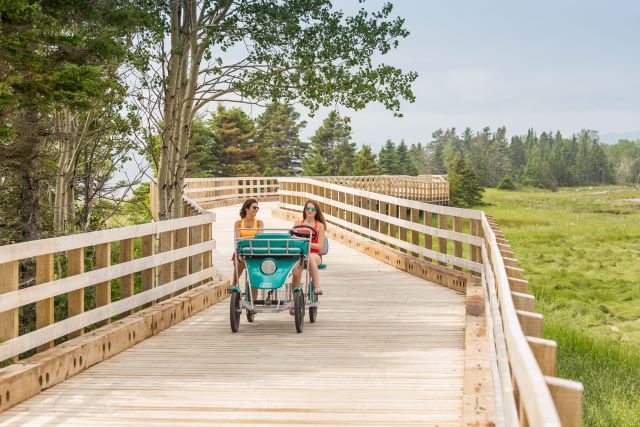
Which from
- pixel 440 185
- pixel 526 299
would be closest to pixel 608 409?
pixel 526 299

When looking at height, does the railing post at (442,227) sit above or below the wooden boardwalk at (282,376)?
above

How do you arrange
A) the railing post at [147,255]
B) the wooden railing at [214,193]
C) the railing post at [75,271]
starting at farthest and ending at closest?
the wooden railing at [214,193]
the railing post at [147,255]
the railing post at [75,271]

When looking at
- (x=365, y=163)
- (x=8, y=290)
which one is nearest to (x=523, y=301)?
(x=8, y=290)

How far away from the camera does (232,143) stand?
7231 cm

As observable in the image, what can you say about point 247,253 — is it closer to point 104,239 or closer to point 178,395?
point 104,239

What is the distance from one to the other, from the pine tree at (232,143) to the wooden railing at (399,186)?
1977 centimetres

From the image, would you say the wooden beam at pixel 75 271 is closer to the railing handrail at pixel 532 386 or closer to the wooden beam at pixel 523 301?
the wooden beam at pixel 523 301

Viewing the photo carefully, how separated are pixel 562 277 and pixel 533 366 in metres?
22.4

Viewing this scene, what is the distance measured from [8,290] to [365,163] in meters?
72.9

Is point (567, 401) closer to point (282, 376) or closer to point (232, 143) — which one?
point (282, 376)

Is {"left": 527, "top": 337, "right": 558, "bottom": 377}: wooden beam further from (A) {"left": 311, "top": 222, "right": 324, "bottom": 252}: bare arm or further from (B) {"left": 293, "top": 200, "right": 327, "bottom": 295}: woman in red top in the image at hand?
(A) {"left": 311, "top": 222, "right": 324, "bottom": 252}: bare arm

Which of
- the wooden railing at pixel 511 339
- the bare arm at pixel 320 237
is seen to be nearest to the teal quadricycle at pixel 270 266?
the bare arm at pixel 320 237

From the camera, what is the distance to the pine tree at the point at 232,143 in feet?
233

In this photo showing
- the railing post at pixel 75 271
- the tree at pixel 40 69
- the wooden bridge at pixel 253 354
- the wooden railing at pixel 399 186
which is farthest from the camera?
the wooden railing at pixel 399 186
